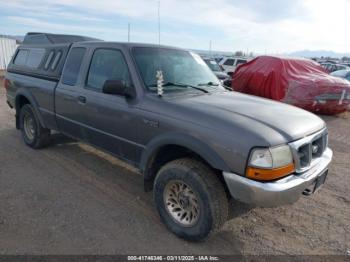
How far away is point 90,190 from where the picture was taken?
13.3ft

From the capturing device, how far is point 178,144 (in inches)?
115

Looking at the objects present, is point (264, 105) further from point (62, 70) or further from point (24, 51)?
point (24, 51)

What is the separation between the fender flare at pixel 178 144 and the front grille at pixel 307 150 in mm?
647

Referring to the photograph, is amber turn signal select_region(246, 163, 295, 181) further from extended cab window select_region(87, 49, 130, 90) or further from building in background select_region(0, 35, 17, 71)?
building in background select_region(0, 35, 17, 71)

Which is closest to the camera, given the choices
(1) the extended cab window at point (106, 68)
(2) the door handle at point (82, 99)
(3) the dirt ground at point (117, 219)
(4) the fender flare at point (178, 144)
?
(4) the fender flare at point (178, 144)

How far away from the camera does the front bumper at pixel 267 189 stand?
8.33 ft

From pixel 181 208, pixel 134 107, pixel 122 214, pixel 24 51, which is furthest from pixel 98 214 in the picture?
pixel 24 51

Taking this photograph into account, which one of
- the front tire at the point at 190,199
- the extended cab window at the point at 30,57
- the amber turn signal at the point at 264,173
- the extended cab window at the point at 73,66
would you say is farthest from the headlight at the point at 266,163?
the extended cab window at the point at 30,57

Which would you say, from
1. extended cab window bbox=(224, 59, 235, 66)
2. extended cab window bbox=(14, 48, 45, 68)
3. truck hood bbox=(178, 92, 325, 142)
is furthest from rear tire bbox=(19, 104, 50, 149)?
extended cab window bbox=(224, 59, 235, 66)

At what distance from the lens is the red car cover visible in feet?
30.7

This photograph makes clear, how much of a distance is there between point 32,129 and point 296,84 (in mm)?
7799

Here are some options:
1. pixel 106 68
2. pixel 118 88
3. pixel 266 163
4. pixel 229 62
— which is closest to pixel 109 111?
pixel 118 88

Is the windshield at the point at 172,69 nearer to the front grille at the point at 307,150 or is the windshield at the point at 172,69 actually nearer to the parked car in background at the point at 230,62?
the front grille at the point at 307,150

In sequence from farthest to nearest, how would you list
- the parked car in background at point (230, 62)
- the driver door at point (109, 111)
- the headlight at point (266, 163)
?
the parked car in background at point (230, 62) < the driver door at point (109, 111) < the headlight at point (266, 163)
